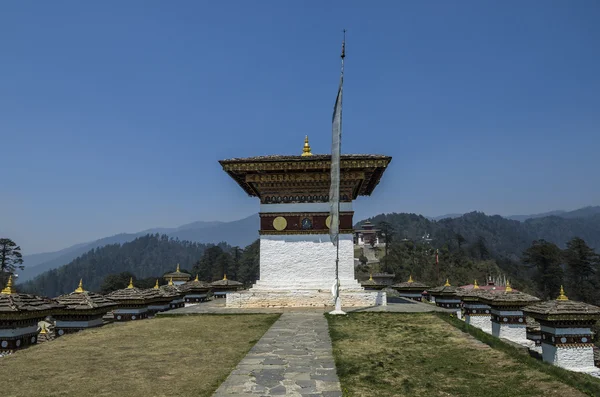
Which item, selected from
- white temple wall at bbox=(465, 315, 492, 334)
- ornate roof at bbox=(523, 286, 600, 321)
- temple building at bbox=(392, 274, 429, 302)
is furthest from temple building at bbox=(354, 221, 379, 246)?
ornate roof at bbox=(523, 286, 600, 321)

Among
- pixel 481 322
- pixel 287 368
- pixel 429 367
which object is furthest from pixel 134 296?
pixel 481 322

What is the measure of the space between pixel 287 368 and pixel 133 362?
Result: 8.44ft

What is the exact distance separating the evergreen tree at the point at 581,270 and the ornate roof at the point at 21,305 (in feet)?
230

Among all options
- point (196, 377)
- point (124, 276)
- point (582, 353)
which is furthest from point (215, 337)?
point (124, 276)

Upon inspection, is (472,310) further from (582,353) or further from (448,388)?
(448,388)

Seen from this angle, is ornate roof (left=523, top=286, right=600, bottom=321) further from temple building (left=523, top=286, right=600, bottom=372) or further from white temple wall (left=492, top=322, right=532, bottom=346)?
white temple wall (left=492, top=322, right=532, bottom=346)

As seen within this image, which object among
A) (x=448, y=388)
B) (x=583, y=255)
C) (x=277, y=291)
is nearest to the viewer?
(x=448, y=388)

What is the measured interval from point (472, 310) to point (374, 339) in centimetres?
1329

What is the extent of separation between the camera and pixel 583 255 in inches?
2530

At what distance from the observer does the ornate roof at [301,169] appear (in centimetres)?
1559

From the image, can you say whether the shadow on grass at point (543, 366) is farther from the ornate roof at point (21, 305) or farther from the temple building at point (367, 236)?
the temple building at point (367, 236)

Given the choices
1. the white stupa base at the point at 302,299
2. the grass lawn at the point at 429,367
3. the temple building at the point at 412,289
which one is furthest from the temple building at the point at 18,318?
the temple building at the point at 412,289

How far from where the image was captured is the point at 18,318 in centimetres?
925

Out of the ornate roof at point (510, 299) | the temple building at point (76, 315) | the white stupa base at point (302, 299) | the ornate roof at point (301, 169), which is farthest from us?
the ornate roof at point (510, 299)
